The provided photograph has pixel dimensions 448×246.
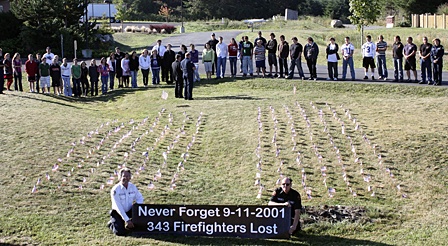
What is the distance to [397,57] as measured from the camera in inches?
1023

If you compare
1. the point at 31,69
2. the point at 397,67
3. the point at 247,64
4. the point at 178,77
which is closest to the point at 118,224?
the point at 178,77

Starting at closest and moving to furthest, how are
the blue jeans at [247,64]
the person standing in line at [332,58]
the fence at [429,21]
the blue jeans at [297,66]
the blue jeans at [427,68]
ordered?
the blue jeans at [427,68] → the person standing in line at [332,58] → the blue jeans at [297,66] → the blue jeans at [247,64] → the fence at [429,21]

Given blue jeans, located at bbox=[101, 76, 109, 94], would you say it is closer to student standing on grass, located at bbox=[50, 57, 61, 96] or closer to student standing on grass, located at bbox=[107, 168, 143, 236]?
student standing on grass, located at bbox=[50, 57, 61, 96]

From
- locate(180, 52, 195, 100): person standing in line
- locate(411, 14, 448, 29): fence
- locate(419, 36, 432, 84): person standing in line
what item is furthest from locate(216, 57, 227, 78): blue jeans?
locate(411, 14, 448, 29): fence

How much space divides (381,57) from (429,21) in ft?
158

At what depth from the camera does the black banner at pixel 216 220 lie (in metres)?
11.6

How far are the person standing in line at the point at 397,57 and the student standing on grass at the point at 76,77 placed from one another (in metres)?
12.6

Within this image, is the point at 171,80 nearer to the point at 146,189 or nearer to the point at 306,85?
the point at 306,85

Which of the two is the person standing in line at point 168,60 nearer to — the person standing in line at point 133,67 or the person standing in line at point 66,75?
the person standing in line at point 133,67

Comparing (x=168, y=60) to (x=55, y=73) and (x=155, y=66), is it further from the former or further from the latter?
(x=55, y=73)

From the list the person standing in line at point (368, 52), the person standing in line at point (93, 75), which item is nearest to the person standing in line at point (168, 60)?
the person standing in line at point (93, 75)

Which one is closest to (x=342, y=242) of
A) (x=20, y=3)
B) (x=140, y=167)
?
(x=140, y=167)

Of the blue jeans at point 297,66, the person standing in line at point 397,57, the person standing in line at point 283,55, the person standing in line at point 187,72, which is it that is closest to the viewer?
the person standing in line at point 187,72

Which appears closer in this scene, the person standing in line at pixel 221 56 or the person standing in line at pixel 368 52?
the person standing in line at pixel 368 52
